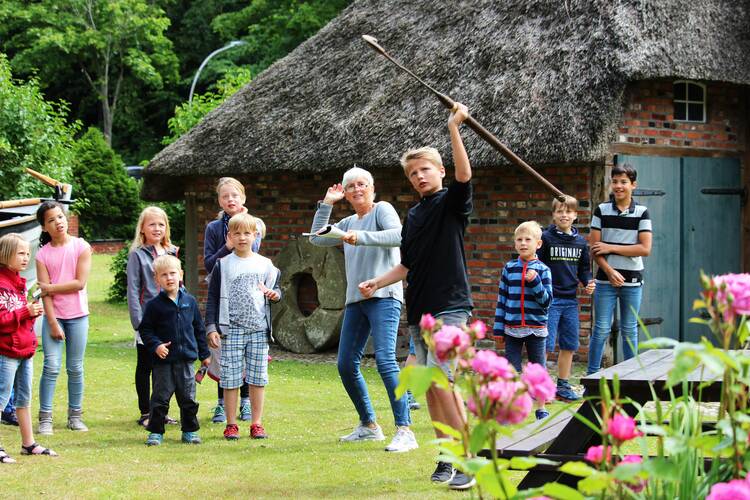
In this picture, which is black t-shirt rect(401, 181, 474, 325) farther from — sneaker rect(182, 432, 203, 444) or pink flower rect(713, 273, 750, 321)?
pink flower rect(713, 273, 750, 321)

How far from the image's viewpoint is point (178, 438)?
7.16 m

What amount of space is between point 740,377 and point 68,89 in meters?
46.7

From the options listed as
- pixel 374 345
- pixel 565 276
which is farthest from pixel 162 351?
pixel 565 276

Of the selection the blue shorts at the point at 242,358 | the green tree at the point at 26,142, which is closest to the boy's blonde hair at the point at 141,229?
the blue shorts at the point at 242,358

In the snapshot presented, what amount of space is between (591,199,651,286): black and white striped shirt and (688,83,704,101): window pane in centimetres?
342

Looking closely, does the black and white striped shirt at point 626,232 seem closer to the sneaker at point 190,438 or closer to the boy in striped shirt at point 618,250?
the boy in striped shirt at point 618,250

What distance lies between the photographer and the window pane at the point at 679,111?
437 inches

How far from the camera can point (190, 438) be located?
22.8 ft

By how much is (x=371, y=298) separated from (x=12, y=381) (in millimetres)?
2255

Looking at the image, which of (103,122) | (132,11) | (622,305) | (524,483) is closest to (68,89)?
(103,122)

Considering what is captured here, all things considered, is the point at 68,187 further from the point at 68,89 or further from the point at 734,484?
the point at 68,89

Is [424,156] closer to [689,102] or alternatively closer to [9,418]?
[9,418]

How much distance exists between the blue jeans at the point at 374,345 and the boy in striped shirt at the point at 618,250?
7.88 ft

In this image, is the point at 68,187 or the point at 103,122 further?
the point at 103,122
